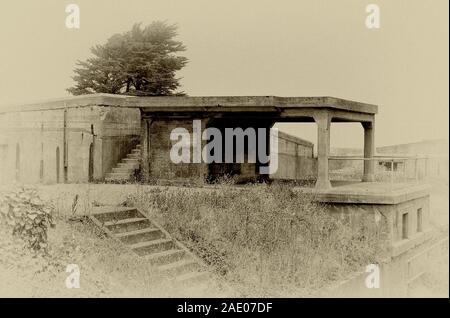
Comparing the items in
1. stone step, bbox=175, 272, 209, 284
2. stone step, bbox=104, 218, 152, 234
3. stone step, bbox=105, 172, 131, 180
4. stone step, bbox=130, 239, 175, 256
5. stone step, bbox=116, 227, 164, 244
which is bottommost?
stone step, bbox=175, 272, 209, 284

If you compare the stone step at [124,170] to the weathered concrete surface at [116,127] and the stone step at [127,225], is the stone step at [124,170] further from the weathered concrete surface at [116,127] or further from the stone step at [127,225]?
the stone step at [127,225]

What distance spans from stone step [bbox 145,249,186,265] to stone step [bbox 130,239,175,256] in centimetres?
18

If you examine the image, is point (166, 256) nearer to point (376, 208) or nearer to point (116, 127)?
point (376, 208)

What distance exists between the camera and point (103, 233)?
12352 millimetres

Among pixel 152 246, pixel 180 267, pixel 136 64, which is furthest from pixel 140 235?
pixel 136 64

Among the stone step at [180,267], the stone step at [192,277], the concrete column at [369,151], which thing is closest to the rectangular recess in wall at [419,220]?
the concrete column at [369,151]

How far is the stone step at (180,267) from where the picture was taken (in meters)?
11.9

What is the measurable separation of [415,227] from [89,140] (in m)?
10.5

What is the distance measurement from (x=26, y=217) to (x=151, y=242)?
2.74m

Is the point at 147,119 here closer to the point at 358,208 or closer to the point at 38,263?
the point at 358,208

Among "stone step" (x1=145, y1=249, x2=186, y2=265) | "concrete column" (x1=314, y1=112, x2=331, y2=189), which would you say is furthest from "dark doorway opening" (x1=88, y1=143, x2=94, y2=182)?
"stone step" (x1=145, y1=249, x2=186, y2=265)

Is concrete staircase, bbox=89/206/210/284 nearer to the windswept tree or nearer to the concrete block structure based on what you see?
the concrete block structure

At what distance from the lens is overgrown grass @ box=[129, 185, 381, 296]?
12.2 meters
